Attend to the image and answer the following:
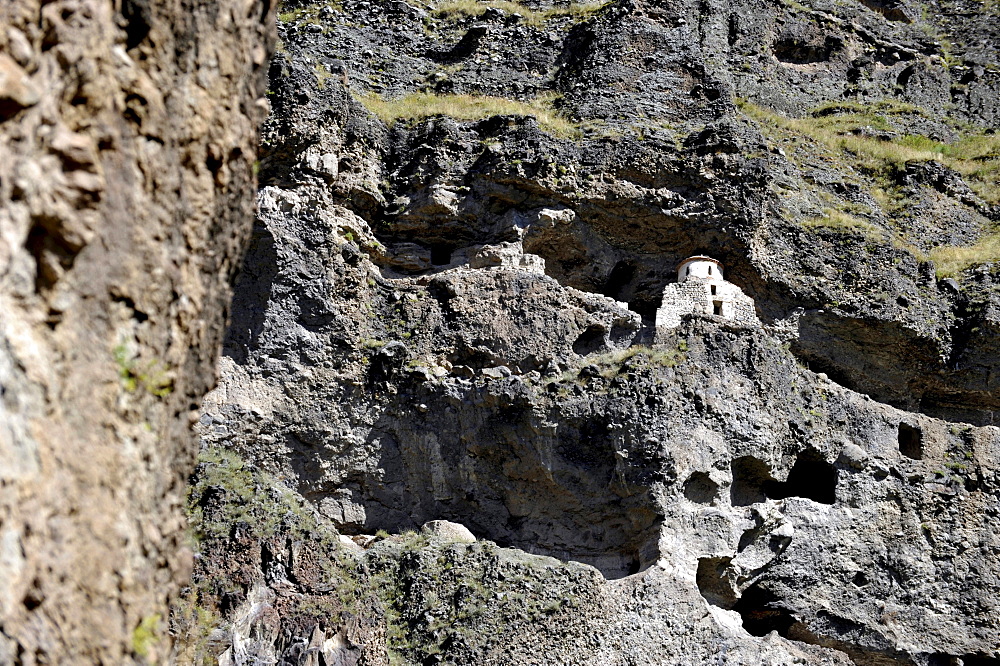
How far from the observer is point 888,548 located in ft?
77.7

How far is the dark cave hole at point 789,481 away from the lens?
78.4 feet

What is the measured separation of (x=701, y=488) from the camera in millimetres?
23125

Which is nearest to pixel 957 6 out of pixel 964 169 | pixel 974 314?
pixel 964 169

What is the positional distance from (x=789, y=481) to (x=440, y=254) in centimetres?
905

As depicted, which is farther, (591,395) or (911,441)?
(911,441)

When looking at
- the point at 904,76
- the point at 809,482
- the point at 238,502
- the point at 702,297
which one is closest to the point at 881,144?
the point at 904,76

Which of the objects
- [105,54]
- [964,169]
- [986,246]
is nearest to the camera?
[105,54]

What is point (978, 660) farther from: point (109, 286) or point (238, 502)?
point (109, 286)

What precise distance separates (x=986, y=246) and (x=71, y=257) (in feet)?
93.0

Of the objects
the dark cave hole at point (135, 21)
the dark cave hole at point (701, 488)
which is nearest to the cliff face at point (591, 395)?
the dark cave hole at point (701, 488)

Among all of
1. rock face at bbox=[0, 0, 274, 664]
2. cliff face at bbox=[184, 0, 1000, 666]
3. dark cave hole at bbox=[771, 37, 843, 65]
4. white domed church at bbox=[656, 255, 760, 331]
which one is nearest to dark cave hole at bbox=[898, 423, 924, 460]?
cliff face at bbox=[184, 0, 1000, 666]

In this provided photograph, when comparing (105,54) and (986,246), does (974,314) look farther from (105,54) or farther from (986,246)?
(105,54)

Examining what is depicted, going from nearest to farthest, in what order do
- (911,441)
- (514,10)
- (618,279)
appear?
1. (911,441)
2. (618,279)
3. (514,10)

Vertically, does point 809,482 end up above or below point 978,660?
above
